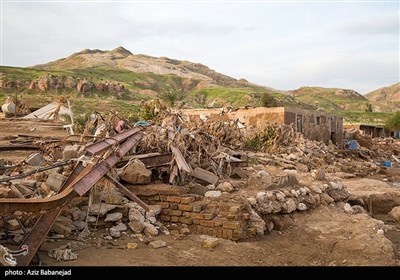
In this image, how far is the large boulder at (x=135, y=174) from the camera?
6.19 meters

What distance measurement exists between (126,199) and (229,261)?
77.2 inches

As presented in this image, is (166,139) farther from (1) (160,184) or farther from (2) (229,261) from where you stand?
(2) (229,261)

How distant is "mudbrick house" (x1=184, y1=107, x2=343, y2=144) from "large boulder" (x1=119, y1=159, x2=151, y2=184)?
11236 mm

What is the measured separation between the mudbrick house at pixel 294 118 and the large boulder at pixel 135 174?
11.2 meters

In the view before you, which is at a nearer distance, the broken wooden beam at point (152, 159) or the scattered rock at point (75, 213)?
the scattered rock at point (75, 213)

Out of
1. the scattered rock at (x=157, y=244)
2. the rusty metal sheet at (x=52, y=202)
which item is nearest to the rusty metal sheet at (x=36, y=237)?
the rusty metal sheet at (x=52, y=202)

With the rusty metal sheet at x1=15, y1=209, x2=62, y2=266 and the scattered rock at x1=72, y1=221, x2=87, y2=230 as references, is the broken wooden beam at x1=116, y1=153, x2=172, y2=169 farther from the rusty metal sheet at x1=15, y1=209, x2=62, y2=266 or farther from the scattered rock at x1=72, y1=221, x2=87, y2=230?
the rusty metal sheet at x1=15, y1=209, x2=62, y2=266

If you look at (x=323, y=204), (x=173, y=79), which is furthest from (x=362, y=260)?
(x=173, y=79)

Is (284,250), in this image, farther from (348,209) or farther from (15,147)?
(15,147)

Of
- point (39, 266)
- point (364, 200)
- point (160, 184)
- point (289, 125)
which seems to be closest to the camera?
point (39, 266)

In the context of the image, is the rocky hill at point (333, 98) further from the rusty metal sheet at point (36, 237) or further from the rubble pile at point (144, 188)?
the rusty metal sheet at point (36, 237)

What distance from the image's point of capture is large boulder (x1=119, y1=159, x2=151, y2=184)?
619 centimetres

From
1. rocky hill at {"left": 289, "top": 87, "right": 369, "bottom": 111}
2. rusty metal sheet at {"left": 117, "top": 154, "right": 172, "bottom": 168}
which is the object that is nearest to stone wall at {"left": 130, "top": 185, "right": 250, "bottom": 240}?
rusty metal sheet at {"left": 117, "top": 154, "right": 172, "bottom": 168}

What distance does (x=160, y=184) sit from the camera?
6.48 meters
